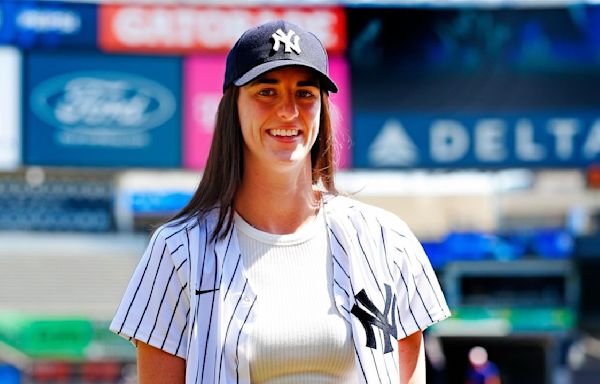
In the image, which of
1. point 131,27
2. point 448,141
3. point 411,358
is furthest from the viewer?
point 131,27

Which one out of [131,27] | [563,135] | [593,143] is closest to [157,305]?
[563,135]

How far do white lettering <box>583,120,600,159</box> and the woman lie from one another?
16.4m

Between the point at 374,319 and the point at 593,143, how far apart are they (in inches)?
655

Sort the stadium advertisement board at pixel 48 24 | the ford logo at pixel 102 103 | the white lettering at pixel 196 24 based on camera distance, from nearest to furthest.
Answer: the stadium advertisement board at pixel 48 24 < the ford logo at pixel 102 103 < the white lettering at pixel 196 24

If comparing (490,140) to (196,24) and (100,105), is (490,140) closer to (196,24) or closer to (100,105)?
(196,24)

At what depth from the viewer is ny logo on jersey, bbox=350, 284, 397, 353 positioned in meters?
1.99

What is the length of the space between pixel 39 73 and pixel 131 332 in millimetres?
16741

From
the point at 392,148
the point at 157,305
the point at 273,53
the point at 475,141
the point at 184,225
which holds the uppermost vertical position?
the point at 475,141

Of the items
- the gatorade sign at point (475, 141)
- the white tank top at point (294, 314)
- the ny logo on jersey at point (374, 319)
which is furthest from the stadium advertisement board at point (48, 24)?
the ny logo on jersey at point (374, 319)

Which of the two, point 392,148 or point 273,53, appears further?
point 392,148

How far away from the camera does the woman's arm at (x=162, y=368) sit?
2004 millimetres

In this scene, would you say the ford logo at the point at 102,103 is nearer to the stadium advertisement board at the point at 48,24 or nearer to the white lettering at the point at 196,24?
the stadium advertisement board at the point at 48,24

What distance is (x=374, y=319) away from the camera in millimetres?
2006

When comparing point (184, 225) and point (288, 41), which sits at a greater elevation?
point (288, 41)
